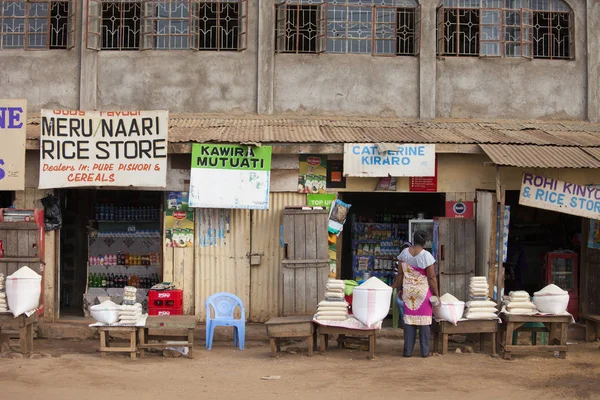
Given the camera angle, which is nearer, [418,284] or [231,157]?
[418,284]

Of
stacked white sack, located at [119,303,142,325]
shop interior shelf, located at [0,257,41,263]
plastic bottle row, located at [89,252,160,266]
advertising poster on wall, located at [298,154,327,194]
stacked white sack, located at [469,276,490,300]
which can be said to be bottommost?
stacked white sack, located at [119,303,142,325]

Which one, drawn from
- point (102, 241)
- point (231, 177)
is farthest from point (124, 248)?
point (231, 177)

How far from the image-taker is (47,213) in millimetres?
12516

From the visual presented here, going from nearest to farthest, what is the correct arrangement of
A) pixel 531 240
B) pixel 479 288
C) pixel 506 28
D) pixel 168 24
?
1. pixel 479 288
2. pixel 168 24
3. pixel 506 28
4. pixel 531 240

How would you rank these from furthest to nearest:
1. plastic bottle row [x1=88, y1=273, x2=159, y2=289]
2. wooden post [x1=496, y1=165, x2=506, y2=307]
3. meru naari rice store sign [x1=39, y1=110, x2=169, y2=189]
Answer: plastic bottle row [x1=88, y1=273, x2=159, y2=289] < meru naari rice store sign [x1=39, y1=110, x2=169, y2=189] < wooden post [x1=496, y1=165, x2=506, y2=307]

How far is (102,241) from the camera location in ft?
47.2

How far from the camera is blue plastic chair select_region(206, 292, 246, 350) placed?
11227 mm

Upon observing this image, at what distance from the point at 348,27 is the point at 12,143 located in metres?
5.78

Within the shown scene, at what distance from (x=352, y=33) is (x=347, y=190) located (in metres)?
3.02

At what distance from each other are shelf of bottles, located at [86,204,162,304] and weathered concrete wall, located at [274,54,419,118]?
124 inches

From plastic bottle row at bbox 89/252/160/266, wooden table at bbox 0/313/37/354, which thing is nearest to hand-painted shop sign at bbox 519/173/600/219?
plastic bottle row at bbox 89/252/160/266

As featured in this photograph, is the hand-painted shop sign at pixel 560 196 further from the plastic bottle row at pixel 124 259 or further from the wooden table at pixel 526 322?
the plastic bottle row at pixel 124 259

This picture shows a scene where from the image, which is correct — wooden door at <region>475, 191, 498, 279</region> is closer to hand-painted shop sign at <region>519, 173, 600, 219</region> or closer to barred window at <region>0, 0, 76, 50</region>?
hand-painted shop sign at <region>519, 173, 600, 219</region>

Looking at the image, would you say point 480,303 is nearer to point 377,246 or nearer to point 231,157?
point 377,246
